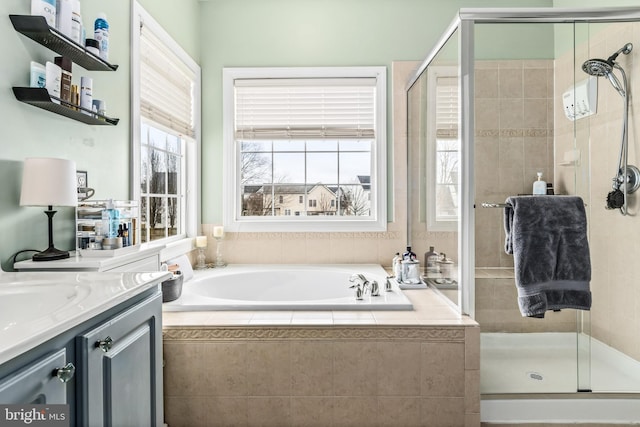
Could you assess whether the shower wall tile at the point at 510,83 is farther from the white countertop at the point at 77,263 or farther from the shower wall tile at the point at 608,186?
the white countertop at the point at 77,263

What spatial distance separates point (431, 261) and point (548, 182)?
811 mm

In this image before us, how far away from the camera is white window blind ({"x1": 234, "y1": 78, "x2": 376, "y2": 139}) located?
10.1 feet

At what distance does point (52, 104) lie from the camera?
1344 millimetres

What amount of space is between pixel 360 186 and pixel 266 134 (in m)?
0.91

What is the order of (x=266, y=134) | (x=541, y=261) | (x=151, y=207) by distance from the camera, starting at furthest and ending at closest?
(x=266, y=134)
(x=151, y=207)
(x=541, y=261)

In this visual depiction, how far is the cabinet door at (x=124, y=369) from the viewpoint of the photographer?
87 centimetres

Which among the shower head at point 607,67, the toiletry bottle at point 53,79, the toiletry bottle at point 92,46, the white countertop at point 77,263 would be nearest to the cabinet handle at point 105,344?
the white countertop at point 77,263

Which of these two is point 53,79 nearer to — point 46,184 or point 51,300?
point 46,184

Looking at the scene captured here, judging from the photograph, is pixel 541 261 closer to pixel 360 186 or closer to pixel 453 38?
pixel 453 38

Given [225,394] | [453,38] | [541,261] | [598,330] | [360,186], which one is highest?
[453,38]

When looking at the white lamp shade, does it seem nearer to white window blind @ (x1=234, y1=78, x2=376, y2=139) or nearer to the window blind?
the window blind

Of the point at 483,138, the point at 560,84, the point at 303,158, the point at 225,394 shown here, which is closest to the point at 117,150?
the point at 225,394

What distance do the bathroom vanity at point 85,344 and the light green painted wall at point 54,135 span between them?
26cm

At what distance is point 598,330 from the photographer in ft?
6.48
